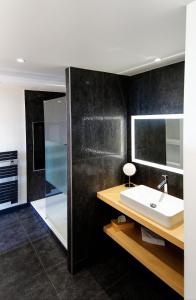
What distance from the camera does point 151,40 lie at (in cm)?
142

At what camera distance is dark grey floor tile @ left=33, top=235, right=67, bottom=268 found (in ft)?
7.71

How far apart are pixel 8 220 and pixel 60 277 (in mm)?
1567

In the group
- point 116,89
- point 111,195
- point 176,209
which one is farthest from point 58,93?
point 176,209

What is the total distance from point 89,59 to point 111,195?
144 cm

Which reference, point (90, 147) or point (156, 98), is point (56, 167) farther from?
point (156, 98)

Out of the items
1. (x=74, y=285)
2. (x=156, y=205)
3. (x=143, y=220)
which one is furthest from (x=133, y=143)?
(x=74, y=285)

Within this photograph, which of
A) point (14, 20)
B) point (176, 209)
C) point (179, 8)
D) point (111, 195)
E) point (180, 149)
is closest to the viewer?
point (179, 8)

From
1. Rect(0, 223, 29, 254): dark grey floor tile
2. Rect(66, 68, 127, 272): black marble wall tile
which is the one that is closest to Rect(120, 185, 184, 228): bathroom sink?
Rect(66, 68, 127, 272): black marble wall tile

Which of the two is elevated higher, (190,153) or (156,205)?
(190,153)

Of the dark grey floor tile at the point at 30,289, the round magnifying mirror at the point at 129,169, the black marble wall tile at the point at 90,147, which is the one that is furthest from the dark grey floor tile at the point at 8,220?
the round magnifying mirror at the point at 129,169

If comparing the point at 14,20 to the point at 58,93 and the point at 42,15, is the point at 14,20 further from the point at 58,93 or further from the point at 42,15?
the point at 58,93

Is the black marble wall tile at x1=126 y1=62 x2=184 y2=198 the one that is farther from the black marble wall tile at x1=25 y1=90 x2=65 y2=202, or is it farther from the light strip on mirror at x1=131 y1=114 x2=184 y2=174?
the black marble wall tile at x1=25 y1=90 x2=65 y2=202

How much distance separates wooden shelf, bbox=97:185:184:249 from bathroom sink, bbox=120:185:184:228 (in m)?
0.04

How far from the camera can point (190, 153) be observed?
41.3 inches
